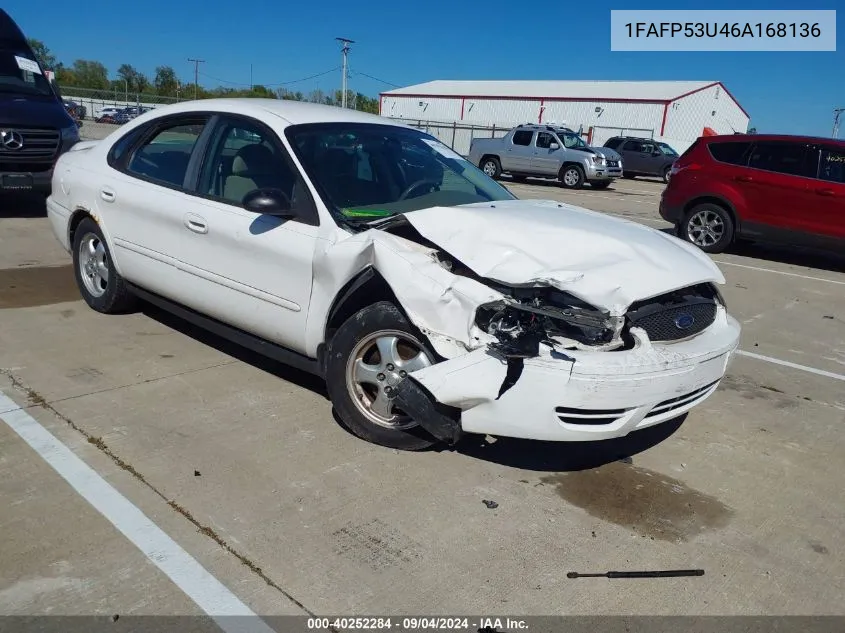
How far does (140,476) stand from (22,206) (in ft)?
30.7

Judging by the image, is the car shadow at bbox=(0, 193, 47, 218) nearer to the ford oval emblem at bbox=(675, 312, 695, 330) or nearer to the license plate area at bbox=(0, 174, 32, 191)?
the license plate area at bbox=(0, 174, 32, 191)

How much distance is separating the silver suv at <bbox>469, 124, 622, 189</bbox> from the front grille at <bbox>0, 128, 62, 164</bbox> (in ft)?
49.7

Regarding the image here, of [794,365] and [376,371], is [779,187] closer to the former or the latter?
[794,365]

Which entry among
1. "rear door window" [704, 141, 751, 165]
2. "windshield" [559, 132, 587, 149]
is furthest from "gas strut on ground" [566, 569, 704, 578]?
"windshield" [559, 132, 587, 149]

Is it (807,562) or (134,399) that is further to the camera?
(134,399)

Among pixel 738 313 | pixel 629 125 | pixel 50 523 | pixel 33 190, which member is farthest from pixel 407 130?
pixel 629 125

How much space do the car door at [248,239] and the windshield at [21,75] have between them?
714 centimetres

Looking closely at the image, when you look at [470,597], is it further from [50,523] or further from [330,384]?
[50,523]

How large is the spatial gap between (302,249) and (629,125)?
45952 mm

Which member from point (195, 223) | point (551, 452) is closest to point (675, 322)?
point (551, 452)

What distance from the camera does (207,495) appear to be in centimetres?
319

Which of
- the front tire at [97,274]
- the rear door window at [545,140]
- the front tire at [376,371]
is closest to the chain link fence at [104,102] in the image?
the rear door window at [545,140]

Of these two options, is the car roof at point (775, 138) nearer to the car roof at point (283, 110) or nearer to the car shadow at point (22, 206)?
the car roof at point (283, 110)

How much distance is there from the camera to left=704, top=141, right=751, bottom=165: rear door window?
10.3 meters
